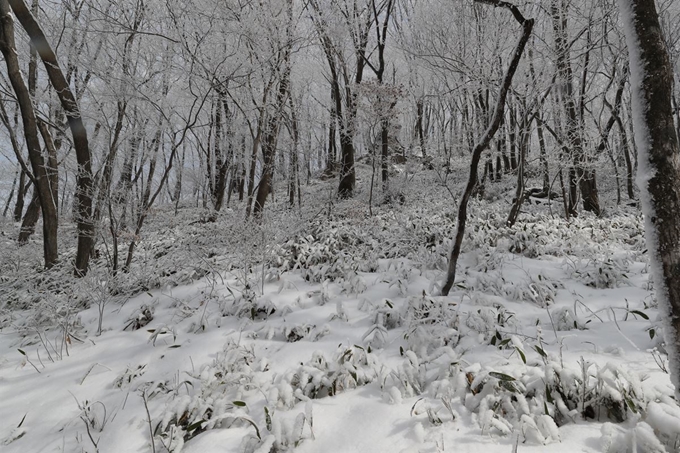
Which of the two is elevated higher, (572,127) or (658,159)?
(572,127)

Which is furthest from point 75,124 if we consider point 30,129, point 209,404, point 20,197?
point 20,197

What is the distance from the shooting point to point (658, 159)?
1287 mm

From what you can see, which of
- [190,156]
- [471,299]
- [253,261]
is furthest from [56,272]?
[190,156]

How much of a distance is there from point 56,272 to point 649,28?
824cm

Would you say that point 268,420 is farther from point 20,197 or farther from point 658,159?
point 20,197

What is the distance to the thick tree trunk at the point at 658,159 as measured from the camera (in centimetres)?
126

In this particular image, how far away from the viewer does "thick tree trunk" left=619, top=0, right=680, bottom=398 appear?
1.26 m

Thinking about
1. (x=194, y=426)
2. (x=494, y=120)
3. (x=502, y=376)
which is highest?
(x=494, y=120)

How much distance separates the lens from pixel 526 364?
7.36 ft

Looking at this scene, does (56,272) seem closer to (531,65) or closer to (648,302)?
(648,302)

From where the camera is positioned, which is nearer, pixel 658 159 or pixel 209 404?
pixel 658 159

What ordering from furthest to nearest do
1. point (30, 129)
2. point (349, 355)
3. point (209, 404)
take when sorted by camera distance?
point (30, 129) < point (349, 355) < point (209, 404)

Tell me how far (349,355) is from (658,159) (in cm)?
227

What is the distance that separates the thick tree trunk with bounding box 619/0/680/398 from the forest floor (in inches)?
28.2
